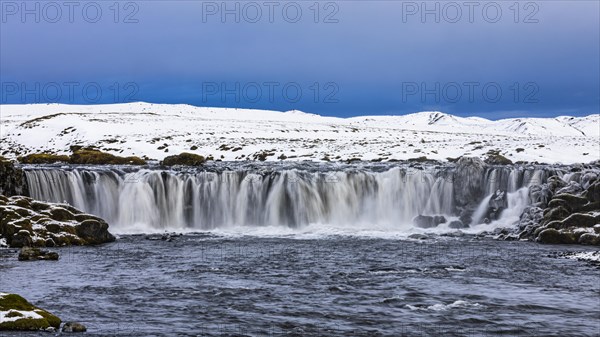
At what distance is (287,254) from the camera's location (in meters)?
28.4

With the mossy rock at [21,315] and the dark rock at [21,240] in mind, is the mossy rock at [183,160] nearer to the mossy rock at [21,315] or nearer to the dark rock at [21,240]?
the dark rock at [21,240]

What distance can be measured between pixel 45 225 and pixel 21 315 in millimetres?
17261

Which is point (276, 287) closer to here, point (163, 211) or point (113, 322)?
point (113, 322)

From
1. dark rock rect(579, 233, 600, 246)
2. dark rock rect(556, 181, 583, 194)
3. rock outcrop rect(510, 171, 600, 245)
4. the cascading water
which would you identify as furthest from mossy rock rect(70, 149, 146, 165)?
dark rock rect(579, 233, 600, 246)

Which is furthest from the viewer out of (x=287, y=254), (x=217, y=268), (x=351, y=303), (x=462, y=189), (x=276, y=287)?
(x=462, y=189)

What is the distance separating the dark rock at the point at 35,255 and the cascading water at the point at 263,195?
1270cm

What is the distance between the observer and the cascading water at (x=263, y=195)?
4056 centimetres

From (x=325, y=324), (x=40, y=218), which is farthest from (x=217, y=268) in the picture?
(x=40, y=218)

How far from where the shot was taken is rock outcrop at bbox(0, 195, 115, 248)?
3030 cm

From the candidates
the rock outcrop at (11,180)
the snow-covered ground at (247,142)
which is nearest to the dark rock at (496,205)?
the snow-covered ground at (247,142)

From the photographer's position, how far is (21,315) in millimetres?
15305

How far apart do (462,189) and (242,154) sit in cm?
3419

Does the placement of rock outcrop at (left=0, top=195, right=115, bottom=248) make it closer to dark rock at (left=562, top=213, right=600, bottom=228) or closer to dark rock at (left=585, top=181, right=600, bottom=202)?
dark rock at (left=562, top=213, right=600, bottom=228)

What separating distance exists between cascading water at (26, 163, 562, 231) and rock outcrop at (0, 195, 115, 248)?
6.31 metres
